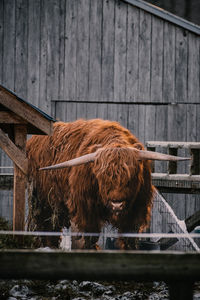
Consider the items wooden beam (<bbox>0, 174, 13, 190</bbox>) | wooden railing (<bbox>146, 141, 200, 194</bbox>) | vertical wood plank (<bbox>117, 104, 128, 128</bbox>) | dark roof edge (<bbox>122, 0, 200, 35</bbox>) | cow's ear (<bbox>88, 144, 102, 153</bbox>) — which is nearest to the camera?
cow's ear (<bbox>88, 144, 102, 153</bbox>)

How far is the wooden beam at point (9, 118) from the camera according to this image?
4.48 meters

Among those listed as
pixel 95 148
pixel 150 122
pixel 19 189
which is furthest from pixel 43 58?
pixel 19 189

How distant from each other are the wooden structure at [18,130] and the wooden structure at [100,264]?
6.94 feet

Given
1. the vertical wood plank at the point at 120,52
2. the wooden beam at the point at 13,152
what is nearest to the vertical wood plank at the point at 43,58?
the vertical wood plank at the point at 120,52

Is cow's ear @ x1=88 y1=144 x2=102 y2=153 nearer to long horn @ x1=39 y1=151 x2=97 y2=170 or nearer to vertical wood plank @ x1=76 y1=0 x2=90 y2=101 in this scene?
long horn @ x1=39 y1=151 x2=97 y2=170

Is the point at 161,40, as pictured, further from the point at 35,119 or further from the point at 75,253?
the point at 75,253

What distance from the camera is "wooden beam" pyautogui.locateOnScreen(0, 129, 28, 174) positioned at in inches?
175

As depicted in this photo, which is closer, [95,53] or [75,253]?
[75,253]

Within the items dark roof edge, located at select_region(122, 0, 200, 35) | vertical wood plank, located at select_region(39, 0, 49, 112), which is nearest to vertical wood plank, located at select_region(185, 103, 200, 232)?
dark roof edge, located at select_region(122, 0, 200, 35)

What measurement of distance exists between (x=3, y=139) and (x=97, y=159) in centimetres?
94

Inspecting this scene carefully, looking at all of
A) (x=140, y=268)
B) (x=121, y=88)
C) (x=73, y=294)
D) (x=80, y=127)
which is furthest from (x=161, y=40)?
(x=140, y=268)

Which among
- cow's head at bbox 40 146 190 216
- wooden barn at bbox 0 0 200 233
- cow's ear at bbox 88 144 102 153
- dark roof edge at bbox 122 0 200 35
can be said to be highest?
dark roof edge at bbox 122 0 200 35

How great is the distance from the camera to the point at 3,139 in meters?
4.45

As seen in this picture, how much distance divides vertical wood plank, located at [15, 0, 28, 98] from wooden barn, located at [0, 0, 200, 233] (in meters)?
0.02
